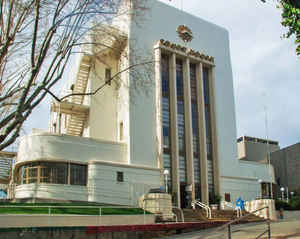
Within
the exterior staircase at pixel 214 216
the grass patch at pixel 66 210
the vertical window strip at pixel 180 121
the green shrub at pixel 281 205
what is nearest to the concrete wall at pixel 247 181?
the green shrub at pixel 281 205

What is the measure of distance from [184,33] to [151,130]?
10228mm

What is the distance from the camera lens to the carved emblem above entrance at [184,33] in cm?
3659

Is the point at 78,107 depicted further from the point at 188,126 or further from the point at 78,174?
the point at 188,126

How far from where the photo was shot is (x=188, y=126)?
3412 centimetres

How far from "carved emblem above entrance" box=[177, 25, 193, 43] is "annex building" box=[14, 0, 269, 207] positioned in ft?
0.30

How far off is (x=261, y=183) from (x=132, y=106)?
15.7 m

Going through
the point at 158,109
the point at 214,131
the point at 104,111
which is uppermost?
the point at 104,111

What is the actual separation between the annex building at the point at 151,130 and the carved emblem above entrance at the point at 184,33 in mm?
91

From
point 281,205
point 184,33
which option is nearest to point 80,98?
point 184,33

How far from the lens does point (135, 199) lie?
29.6 meters

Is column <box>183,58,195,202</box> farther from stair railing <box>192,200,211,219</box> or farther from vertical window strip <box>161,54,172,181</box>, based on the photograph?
vertical window strip <box>161,54,172,181</box>

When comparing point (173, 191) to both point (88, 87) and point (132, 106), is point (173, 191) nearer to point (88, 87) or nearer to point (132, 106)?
point (132, 106)

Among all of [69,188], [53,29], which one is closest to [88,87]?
[69,188]

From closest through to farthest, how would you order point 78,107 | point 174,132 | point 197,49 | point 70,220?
point 70,220 < point 174,132 < point 78,107 < point 197,49
